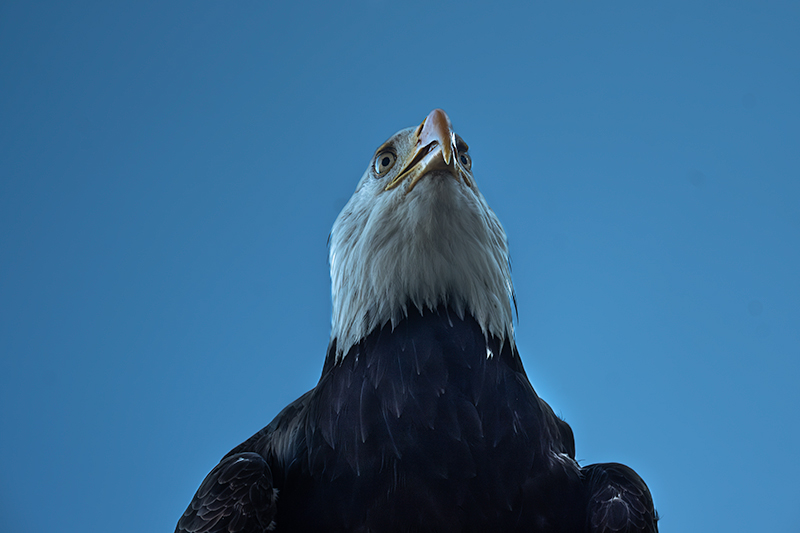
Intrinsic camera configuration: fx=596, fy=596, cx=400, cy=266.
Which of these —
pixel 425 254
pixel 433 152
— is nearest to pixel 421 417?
pixel 425 254

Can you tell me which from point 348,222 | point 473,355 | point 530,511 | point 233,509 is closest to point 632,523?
point 530,511

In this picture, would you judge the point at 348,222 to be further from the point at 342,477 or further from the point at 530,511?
the point at 530,511

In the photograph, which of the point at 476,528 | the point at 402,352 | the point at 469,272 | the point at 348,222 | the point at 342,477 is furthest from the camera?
the point at 348,222

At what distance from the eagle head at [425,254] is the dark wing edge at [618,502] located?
0.62 m

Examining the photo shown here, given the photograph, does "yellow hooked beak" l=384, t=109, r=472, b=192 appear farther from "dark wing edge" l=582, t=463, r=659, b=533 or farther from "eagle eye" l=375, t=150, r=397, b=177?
"dark wing edge" l=582, t=463, r=659, b=533

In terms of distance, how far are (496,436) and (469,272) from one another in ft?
2.19

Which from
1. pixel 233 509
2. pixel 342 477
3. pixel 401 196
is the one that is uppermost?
pixel 401 196

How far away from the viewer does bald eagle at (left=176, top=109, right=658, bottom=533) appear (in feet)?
6.41

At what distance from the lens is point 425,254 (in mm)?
2361

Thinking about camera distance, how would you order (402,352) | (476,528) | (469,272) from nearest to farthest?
(476,528) → (402,352) → (469,272)

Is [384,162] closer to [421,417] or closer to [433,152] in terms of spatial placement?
[433,152]

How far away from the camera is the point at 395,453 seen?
1993 mm

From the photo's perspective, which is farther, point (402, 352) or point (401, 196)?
point (401, 196)

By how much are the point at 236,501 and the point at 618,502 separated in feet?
4.23
